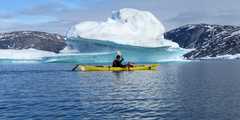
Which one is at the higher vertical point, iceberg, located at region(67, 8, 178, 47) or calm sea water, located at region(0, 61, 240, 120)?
iceberg, located at region(67, 8, 178, 47)

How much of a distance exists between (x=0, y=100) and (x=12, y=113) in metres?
6.02

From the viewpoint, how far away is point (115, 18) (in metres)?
101

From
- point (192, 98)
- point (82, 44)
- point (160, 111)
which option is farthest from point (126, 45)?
point (160, 111)

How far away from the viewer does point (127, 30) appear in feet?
310

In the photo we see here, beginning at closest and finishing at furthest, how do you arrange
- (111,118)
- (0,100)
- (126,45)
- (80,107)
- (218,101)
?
(111,118) < (80,107) < (218,101) < (0,100) < (126,45)

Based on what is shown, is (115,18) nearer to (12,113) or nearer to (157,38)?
(157,38)

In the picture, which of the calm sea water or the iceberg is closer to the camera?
the calm sea water

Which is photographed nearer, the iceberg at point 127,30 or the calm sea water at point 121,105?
the calm sea water at point 121,105

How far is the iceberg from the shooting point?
9038 cm

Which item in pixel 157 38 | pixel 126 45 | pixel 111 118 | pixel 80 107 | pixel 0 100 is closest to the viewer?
pixel 111 118

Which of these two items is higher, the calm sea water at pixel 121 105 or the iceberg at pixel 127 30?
the iceberg at pixel 127 30

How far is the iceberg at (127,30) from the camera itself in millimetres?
90375

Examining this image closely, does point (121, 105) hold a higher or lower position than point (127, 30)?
lower

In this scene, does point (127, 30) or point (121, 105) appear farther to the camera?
point (127, 30)
